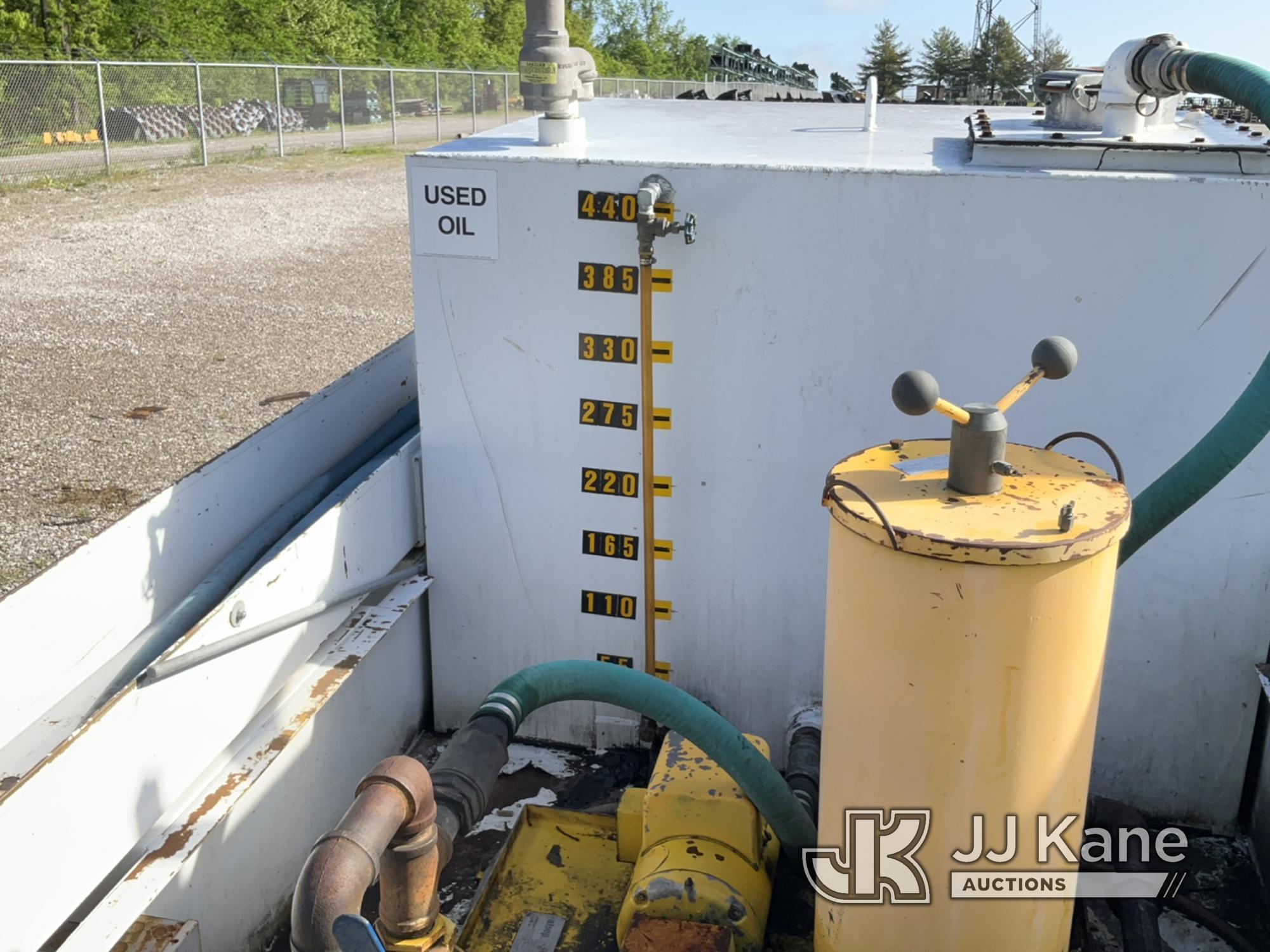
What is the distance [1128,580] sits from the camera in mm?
3025

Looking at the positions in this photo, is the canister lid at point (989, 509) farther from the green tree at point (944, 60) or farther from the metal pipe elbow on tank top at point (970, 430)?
the green tree at point (944, 60)

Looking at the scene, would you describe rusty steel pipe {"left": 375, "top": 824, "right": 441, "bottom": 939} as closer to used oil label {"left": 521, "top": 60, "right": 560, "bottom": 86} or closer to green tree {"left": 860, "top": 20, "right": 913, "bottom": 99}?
used oil label {"left": 521, "top": 60, "right": 560, "bottom": 86}

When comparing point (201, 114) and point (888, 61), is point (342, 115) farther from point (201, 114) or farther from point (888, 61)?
point (888, 61)

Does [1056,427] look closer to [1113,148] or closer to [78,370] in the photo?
[1113,148]

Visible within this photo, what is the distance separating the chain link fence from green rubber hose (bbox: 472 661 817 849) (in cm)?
1189

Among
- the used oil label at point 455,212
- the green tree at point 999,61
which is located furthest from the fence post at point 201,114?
the green tree at point 999,61

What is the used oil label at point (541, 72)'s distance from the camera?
10.5ft

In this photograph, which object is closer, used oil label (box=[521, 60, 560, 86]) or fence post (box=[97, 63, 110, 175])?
used oil label (box=[521, 60, 560, 86])

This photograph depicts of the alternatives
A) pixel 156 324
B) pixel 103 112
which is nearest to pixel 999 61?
pixel 103 112

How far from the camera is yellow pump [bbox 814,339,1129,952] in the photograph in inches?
72.3

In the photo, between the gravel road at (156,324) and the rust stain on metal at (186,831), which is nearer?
the rust stain on metal at (186,831)

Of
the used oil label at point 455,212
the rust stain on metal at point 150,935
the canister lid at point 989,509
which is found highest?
the used oil label at point 455,212

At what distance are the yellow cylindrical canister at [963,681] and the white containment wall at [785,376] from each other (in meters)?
0.79

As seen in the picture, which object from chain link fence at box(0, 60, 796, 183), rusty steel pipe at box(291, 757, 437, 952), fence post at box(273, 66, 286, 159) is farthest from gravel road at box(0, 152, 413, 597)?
fence post at box(273, 66, 286, 159)
